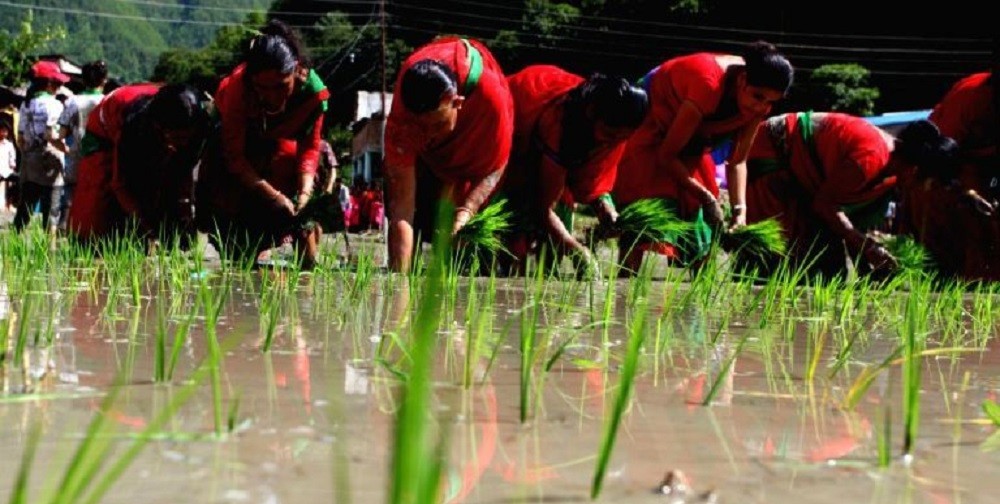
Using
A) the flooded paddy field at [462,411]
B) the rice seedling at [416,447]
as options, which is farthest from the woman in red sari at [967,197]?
the rice seedling at [416,447]

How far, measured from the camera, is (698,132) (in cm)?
544

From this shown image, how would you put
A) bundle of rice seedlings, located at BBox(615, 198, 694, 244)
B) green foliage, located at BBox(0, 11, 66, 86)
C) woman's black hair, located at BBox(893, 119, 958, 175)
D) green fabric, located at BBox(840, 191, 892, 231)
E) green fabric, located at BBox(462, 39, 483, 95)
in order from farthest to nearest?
green foliage, located at BBox(0, 11, 66, 86) < green fabric, located at BBox(840, 191, 892, 231) < woman's black hair, located at BBox(893, 119, 958, 175) < bundle of rice seedlings, located at BBox(615, 198, 694, 244) < green fabric, located at BBox(462, 39, 483, 95)

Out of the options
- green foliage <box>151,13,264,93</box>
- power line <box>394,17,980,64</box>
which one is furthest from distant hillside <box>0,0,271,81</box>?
power line <box>394,17,980,64</box>

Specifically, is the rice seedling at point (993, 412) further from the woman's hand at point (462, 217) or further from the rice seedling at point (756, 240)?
the rice seedling at point (756, 240)

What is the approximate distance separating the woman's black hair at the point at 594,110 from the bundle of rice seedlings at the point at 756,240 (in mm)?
633

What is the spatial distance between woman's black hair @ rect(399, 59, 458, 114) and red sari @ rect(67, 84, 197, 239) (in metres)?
1.59

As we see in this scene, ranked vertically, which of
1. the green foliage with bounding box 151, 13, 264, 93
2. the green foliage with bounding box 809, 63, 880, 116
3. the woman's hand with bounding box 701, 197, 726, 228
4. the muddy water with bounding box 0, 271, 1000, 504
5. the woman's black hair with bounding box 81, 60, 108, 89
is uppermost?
the green foliage with bounding box 151, 13, 264, 93

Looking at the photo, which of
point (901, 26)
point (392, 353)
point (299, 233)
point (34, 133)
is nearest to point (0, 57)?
point (901, 26)

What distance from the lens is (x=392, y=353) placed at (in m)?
2.15

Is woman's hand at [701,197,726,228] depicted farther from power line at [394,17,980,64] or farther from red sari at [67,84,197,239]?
power line at [394,17,980,64]

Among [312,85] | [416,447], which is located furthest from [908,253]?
[416,447]

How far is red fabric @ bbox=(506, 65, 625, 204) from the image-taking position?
5.18m

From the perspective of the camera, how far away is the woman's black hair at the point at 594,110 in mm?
4668

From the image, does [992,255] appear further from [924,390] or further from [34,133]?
[34,133]
